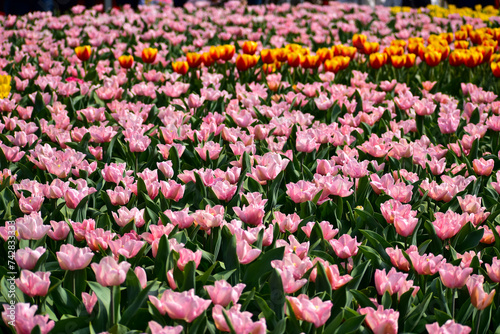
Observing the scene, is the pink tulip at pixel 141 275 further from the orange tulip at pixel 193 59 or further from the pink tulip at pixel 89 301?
the orange tulip at pixel 193 59

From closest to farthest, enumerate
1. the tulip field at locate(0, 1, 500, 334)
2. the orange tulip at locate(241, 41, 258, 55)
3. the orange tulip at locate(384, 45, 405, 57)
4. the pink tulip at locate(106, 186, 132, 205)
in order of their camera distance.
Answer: the tulip field at locate(0, 1, 500, 334)
the pink tulip at locate(106, 186, 132, 205)
the orange tulip at locate(384, 45, 405, 57)
the orange tulip at locate(241, 41, 258, 55)

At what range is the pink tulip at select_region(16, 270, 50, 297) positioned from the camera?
5.31 ft

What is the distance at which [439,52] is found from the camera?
5.21 m

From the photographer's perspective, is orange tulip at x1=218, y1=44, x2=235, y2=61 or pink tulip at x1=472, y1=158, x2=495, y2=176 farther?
orange tulip at x1=218, y1=44, x2=235, y2=61

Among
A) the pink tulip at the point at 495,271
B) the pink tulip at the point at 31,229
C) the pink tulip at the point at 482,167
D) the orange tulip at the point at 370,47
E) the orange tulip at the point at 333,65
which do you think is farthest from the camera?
the orange tulip at the point at 370,47

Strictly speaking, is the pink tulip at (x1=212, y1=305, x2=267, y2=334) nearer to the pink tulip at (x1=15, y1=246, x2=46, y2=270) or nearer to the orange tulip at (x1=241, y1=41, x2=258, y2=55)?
the pink tulip at (x1=15, y1=246, x2=46, y2=270)

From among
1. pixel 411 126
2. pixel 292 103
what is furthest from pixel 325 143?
pixel 292 103

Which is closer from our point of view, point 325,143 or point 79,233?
point 79,233

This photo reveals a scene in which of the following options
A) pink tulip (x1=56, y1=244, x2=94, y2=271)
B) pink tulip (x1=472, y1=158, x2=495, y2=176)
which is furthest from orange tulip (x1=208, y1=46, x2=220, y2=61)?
pink tulip (x1=56, y1=244, x2=94, y2=271)

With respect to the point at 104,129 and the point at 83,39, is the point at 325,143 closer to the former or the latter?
the point at 104,129

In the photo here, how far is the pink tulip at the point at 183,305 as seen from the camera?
149 centimetres

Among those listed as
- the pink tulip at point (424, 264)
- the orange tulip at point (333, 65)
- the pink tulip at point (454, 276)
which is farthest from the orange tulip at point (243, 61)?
the pink tulip at point (454, 276)

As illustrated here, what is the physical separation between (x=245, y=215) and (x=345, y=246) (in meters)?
0.38

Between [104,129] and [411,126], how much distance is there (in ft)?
5.89
